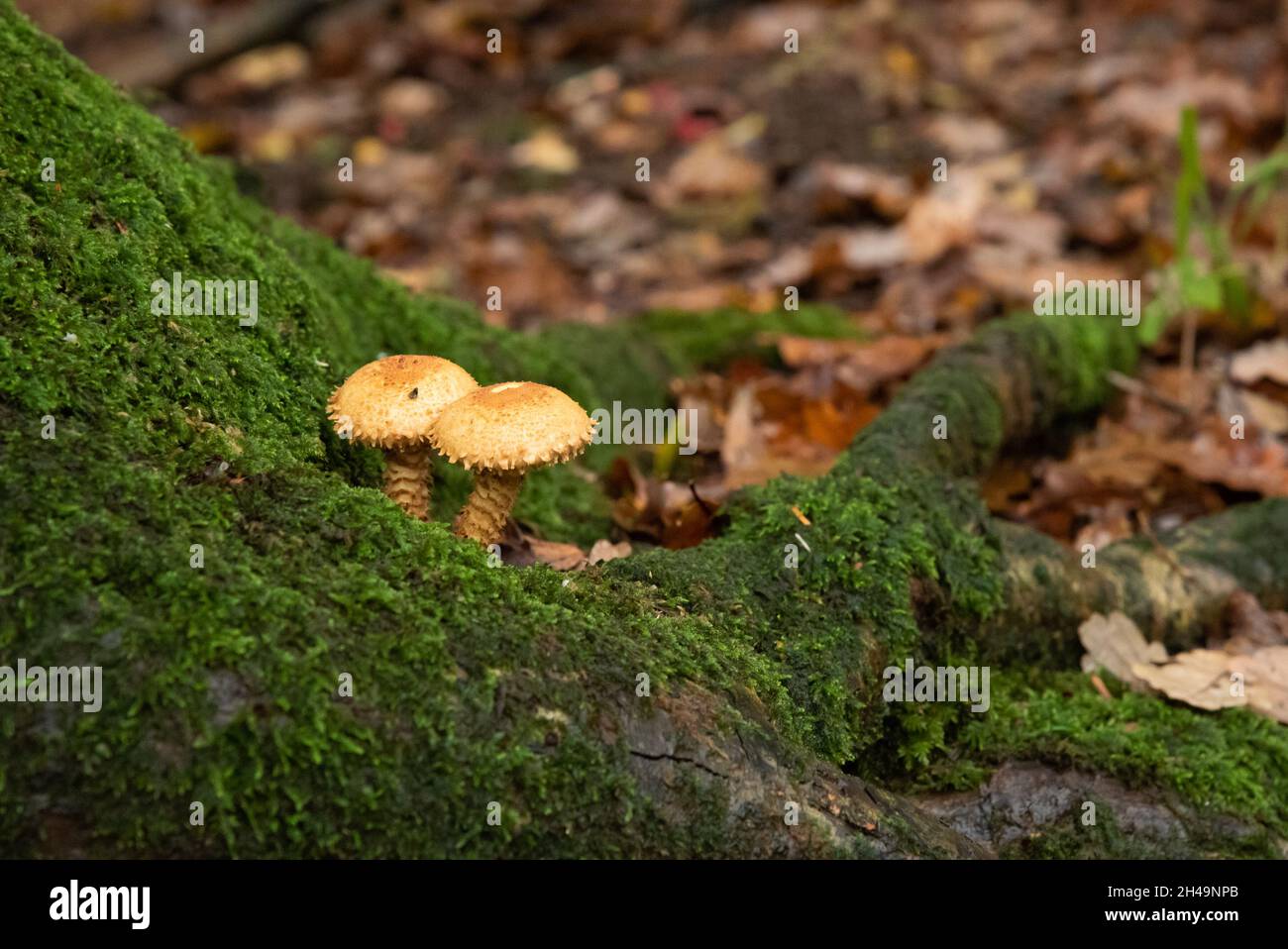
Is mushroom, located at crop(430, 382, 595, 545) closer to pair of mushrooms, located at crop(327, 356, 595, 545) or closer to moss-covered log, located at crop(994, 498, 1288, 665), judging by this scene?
pair of mushrooms, located at crop(327, 356, 595, 545)

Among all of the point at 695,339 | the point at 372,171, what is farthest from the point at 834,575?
the point at 372,171

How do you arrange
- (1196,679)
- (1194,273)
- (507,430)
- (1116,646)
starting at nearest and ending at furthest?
(507,430) < (1196,679) < (1116,646) < (1194,273)

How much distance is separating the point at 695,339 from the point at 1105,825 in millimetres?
3747

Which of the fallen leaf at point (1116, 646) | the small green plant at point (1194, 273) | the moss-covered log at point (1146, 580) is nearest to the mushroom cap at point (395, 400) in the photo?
the moss-covered log at point (1146, 580)

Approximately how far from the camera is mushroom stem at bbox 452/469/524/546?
9.27 ft

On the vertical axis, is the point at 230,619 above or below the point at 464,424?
below

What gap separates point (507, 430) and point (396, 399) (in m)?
0.30

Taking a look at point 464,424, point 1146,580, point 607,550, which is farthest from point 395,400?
point 1146,580

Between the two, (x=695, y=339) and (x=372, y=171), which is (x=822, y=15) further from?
(x=695, y=339)

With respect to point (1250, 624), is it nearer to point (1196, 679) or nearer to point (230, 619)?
point (1196, 679)

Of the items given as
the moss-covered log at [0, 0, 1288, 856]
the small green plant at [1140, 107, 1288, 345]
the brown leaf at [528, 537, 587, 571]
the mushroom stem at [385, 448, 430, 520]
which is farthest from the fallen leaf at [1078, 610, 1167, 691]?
the mushroom stem at [385, 448, 430, 520]

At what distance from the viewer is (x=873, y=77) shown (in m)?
10.2

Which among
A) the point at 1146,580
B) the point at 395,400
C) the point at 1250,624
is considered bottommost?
the point at 1250,624

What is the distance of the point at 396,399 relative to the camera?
268 cm
